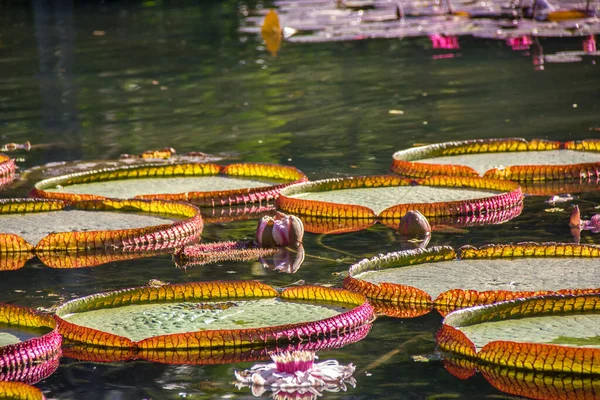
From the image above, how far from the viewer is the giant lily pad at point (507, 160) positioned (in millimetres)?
7112

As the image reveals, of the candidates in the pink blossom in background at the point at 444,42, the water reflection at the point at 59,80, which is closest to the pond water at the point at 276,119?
the water reflection at the point at 59,80

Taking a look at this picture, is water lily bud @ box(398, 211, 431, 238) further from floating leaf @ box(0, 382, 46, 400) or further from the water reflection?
the water reflection

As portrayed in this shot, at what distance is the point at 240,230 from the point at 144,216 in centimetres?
52

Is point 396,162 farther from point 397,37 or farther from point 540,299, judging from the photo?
point 397,37

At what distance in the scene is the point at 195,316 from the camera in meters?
4.41

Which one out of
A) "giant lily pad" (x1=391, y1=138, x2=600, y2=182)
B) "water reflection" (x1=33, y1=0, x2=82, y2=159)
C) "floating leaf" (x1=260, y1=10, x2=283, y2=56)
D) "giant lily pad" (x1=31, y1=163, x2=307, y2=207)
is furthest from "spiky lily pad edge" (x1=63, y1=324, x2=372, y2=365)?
"floating leaf" (x1=260, y1=10, x2=283, y2=56)

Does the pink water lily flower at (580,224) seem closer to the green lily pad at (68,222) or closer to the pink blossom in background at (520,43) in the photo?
the green lily pad at (68,222)

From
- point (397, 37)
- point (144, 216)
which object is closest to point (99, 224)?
point (144, 216)

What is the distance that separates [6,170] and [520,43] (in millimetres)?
8291

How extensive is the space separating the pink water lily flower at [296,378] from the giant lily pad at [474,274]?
Result: 769 mm

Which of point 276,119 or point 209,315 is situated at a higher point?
point 209,315

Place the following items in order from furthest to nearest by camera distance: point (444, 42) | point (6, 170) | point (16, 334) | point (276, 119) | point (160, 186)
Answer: point (444, 42) < point (276, 119) < point (6, 170) < point (160, 186) < point (16, 334)

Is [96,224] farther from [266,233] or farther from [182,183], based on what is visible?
[182,183]

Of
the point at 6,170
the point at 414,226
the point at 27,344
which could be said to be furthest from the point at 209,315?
the point at 6,170
